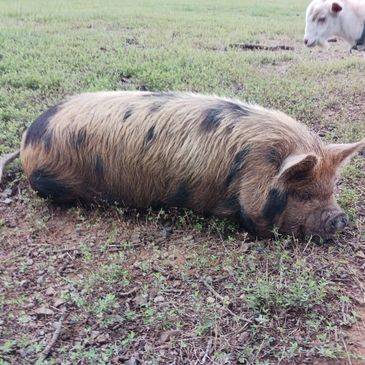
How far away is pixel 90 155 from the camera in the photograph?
4.32 meters

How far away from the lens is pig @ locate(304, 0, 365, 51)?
802cm

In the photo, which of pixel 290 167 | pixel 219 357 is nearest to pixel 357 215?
pixel 290 167

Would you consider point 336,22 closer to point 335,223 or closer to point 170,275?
point 335,223

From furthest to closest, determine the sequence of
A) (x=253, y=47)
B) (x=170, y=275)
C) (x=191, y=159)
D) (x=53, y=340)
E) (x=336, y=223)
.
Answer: (x=253, y=47) → (x=191, y=159) → (x=336, y=223) → (x=170, y=275) → (x=53, y=340)

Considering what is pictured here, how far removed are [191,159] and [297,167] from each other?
31.3 inches

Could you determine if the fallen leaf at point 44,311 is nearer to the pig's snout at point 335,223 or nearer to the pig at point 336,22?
the pig's snout at point 335,223

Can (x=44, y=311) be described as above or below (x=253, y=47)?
below

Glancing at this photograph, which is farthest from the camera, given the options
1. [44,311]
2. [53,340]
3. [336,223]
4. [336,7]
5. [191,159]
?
[336,7]

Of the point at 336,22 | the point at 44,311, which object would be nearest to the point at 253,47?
the point at 336,22

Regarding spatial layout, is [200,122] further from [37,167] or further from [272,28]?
[272,28]

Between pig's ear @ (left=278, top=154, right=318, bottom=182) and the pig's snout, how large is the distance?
13.9 inches

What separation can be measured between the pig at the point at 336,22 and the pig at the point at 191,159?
14.8ft

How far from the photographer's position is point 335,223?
152 inches

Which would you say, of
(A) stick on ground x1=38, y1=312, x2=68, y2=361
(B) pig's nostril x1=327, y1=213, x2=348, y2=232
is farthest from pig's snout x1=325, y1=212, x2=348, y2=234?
(A) stick on ground x1=38, y1=312, x2=68, y2=361
